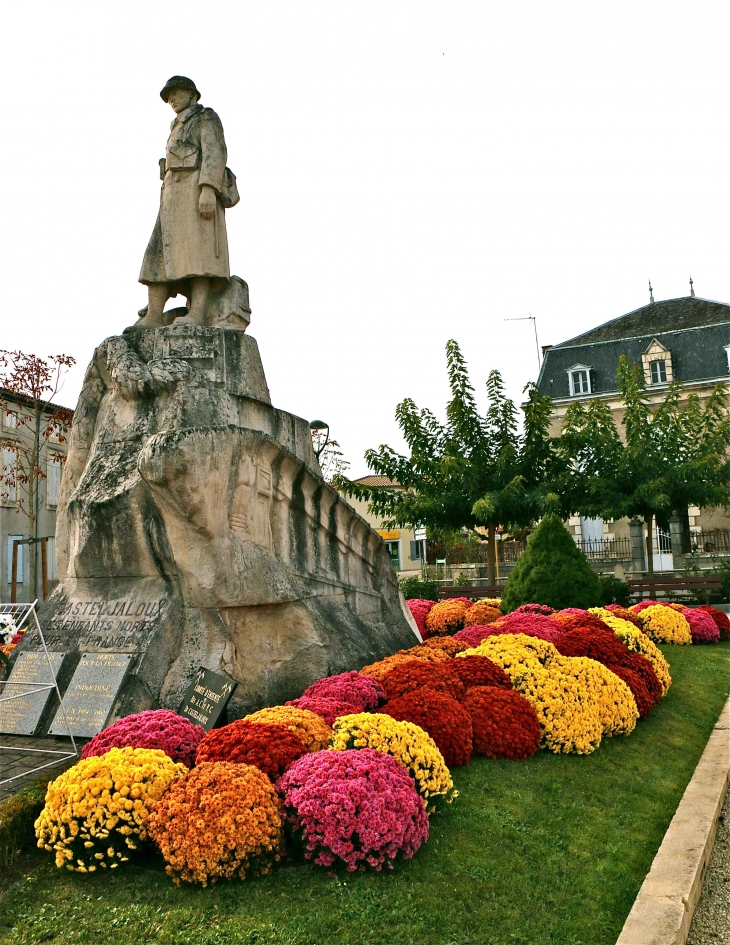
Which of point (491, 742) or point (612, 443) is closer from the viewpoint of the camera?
Answer: point (491, 742)

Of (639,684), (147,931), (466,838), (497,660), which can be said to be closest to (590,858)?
(466,838)

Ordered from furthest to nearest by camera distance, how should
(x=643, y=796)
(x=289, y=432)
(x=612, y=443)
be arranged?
(x=612, y=443), (x=289, y=432), (x=643, y=796)

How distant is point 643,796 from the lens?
5504 mm

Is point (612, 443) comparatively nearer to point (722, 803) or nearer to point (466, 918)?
point (722, 803)

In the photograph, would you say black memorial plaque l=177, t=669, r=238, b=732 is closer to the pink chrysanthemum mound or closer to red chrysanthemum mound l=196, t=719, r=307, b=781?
red chrysanthemum mound l=196, t=719, r=307, b=781

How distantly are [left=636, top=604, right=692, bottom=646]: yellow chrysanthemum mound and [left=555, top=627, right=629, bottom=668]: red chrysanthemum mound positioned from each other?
13.6ft

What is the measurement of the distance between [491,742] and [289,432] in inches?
151

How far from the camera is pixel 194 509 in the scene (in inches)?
251

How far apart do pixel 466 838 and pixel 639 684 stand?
3843 millimetres

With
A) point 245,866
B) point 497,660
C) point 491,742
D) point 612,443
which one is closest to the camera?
point 245,866

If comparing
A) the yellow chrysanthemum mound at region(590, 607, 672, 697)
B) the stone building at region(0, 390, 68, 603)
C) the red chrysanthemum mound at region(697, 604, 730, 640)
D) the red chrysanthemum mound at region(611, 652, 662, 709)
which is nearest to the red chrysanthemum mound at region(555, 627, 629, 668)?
the red chrysanthemum mound at region(611, 652, 662, 709)

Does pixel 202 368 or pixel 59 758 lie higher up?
pixel 202 368

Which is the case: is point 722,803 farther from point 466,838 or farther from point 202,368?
point 202,368

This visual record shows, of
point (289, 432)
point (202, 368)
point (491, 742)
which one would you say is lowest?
point (491, 742)
